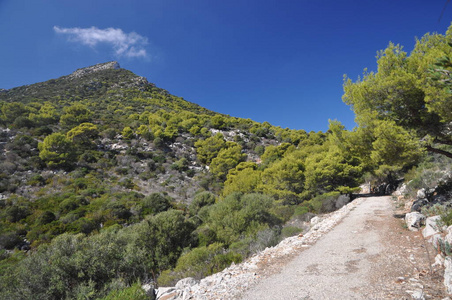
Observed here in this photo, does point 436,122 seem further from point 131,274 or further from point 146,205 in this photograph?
point 146,205

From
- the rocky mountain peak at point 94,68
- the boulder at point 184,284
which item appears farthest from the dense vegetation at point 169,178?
the rocky mountain peak at point 94,68

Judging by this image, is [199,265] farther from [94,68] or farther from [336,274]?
[94,68]

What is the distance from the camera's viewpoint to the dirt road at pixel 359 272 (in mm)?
3633

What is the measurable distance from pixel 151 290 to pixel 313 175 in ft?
53.6

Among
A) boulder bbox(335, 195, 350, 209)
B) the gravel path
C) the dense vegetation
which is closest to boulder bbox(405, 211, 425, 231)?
the gravel path

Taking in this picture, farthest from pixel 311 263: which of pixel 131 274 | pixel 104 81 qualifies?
pixel 104 81

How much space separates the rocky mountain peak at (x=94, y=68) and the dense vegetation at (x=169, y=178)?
25.1m

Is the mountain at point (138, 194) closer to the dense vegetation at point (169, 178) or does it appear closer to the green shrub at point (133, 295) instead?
the dense vegetation at point (169, 178)

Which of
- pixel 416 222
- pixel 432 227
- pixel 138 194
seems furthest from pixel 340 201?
pixel 138 194

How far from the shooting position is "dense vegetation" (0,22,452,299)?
633cm

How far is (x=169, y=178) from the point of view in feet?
90.7

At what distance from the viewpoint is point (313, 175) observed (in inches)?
709

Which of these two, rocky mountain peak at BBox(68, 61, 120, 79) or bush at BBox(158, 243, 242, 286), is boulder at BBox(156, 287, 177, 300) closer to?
bush at BBox(158, 243, 242, 286)

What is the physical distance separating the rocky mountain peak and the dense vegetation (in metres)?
25.1
